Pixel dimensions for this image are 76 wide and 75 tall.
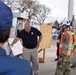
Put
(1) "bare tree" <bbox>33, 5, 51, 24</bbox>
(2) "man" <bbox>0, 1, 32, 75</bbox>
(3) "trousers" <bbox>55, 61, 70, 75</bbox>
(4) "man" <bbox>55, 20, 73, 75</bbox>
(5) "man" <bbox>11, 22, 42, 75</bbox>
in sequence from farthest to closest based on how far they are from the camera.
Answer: (1) "bare tree" <bbox>33, 5, 51, 24</bbox> < (5) "man" <bbox>11, 22, 42, 75</bbox> < (3) "trousers" <bbox>55, 61, 70, 75</bbox> < (4) "man" <bbox>55, 20, 73, 75</bbox> < (2) "man" <bbox>0, 1, 32, 75</bbox>

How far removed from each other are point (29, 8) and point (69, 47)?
51089 millimetres

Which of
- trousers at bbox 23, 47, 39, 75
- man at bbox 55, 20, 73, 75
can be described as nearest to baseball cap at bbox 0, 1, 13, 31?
man at bbox 55, 20, 73, 75

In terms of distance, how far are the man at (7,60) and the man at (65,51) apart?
464cm

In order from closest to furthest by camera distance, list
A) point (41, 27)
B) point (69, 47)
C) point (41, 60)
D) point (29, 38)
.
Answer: point (69, 47)
point (29, 38)
point (41, 27)
point (41, 60)

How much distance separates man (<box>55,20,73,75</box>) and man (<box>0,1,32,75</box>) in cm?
464

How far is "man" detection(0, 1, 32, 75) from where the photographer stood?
1407 millimetres

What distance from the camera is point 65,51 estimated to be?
6.18m

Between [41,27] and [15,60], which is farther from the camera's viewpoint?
[41,27]

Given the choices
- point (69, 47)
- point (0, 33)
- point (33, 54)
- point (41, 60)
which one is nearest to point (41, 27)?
point (41, 60)

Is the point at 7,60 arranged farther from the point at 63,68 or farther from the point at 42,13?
the point at 42,13

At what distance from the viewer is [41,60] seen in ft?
39.4

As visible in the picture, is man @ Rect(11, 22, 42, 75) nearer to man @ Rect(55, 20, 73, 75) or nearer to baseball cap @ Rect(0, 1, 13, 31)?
man @ Rect(55, 20, 73, 75)

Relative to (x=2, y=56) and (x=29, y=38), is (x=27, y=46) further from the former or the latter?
A: (x=2, y=56)

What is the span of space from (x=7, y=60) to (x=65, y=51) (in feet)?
15.8
